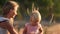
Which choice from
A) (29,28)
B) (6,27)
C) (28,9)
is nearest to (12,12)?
(29,28)

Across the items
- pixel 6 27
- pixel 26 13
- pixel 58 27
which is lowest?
pixel 58 27

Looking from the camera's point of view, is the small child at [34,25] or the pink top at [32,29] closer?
the small child at [34,25]

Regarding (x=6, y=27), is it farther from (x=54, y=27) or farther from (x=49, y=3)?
(x=54, y=27)

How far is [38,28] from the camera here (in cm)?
435

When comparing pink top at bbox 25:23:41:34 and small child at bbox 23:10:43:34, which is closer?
small child at bbox 23:10:43:34

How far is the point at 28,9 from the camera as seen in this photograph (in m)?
A: 6.98

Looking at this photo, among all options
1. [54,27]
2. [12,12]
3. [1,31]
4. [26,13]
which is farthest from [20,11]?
[1,31]

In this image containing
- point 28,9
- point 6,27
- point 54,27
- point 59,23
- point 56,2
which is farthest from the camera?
point 59,23

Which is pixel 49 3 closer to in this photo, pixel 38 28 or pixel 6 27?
pixel 38 28

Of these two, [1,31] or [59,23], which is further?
[59,23]

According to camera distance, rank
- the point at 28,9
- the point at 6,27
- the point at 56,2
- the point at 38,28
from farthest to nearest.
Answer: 1. the point at 56,2
2. the point at 28,9
3. the point at 38,28
4. the point at 6,27

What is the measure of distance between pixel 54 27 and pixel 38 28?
5.05m

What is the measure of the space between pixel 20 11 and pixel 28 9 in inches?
9.8

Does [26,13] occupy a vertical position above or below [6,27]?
below
